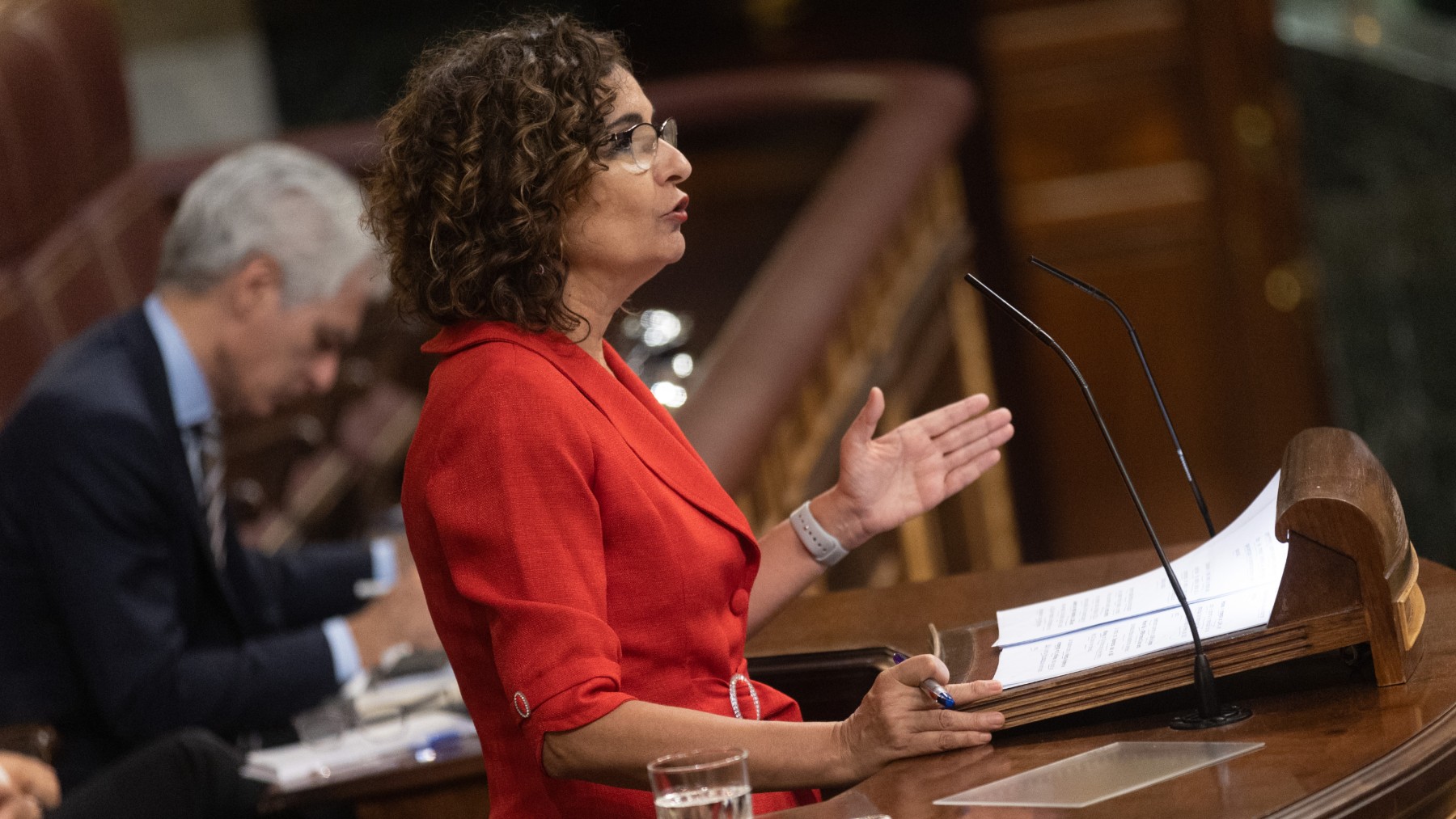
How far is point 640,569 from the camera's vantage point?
1464mm

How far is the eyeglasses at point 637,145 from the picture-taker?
1562 millimetres

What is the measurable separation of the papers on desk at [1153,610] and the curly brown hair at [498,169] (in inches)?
20.7

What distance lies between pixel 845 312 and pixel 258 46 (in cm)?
316

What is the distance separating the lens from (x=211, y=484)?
9.05 feet

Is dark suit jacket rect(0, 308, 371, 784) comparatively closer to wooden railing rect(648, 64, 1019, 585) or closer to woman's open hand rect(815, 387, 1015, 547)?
wooden railing rect(648, 64, 1019, 585)

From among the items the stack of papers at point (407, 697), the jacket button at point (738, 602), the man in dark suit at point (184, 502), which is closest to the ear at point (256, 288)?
the man in dark suit at point (184, 502)

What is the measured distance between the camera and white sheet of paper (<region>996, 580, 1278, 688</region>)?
4.42ft

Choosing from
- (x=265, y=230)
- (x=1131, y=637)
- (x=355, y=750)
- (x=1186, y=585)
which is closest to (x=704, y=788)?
(x=1131, y=637)

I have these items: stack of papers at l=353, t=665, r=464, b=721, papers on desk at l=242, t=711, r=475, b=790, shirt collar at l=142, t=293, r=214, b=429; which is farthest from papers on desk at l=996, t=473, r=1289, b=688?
shirt collar at l=142, t=293, r=214, b=429

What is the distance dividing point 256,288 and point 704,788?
1984 millimetres

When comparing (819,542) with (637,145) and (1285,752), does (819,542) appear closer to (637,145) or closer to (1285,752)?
(637,145)

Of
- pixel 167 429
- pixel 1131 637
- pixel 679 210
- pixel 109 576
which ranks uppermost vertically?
pixel 679 210

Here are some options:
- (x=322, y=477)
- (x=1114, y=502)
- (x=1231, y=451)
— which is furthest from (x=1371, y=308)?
(x=322, y=477)

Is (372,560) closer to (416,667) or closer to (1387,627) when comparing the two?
(416,667)
